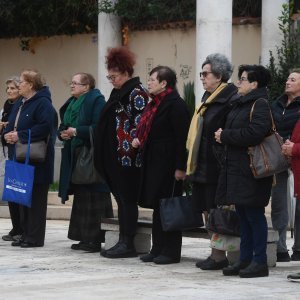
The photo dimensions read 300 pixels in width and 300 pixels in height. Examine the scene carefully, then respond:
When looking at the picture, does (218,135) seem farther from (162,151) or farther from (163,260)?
(163,260)

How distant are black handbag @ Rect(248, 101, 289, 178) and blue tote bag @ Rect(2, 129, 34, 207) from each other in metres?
2.98

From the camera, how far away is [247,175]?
9094mm

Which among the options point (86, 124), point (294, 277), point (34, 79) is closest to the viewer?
point (294, 277)

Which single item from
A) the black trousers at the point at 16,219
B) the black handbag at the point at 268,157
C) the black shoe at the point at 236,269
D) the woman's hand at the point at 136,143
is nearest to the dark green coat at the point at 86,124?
the woman's hand at the point at 136,143

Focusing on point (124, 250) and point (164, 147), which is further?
point (124, 250)

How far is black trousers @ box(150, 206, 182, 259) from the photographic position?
1022 centimetres

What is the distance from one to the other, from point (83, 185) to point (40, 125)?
82 cm

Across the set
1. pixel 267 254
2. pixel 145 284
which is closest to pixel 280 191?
pixel 267 254

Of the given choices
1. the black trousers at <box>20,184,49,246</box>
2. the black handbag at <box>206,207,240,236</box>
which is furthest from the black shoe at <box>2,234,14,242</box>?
the black handbag at <box>206,207,240,236</box>

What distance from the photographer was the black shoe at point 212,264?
9820 millimetres

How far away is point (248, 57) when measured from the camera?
17.2m

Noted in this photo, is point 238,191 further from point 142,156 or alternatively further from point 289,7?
point 289,7

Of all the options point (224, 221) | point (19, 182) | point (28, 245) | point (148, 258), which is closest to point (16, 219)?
point (28, 245)

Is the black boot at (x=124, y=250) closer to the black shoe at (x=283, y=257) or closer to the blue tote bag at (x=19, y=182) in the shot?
the blue tote bag at (x=19, y=182)
